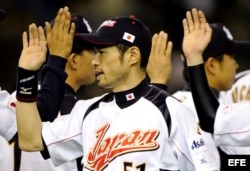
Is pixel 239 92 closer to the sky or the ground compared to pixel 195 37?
closer to the ground

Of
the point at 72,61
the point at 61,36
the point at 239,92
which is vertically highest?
the point at 61,36

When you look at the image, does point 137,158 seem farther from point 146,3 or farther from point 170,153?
point 146,3

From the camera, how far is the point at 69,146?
4.86 metres

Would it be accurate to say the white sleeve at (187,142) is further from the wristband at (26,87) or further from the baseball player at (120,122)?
the wristband at (26,87)

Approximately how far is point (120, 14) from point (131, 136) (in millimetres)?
6404

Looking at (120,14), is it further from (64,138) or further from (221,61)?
(64,138)

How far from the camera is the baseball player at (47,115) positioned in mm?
5141

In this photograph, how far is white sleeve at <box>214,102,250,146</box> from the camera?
4.58m

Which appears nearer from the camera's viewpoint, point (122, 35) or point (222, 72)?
point (122, 35)

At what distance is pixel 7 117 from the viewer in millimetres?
5137

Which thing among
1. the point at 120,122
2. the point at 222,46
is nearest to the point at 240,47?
the point at 222,46

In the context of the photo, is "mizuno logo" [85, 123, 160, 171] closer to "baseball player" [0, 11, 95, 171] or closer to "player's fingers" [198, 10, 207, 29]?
"baseball player" [0, 11, 95, 171]

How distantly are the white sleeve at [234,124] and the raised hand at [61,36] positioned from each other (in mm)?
989

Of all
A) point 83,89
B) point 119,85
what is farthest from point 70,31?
point 83,89
